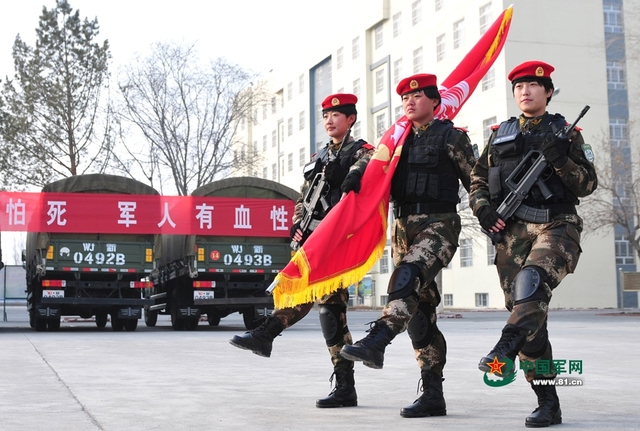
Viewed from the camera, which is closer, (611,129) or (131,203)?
(131,203)

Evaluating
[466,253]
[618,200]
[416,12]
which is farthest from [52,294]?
[416,12]

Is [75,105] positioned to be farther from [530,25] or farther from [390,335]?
[390,335]

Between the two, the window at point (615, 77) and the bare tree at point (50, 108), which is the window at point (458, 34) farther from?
the bare tree at point (50, 108)

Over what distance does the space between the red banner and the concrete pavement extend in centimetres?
708

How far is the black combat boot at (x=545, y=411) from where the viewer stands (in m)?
5.58

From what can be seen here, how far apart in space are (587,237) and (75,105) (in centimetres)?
2356

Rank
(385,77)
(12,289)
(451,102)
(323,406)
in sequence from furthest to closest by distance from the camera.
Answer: (385,77), (12,289), (451,102), (323,406)

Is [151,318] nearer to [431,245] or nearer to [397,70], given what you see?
[431,245]

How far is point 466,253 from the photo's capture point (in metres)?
47.6

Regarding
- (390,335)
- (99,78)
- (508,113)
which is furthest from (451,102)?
(99,78)

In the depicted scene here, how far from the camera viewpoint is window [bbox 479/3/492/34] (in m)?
44.6

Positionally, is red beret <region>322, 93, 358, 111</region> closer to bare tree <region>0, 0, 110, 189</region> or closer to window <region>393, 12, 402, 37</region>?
bare tree <region>0, 0, 110, 189</region>

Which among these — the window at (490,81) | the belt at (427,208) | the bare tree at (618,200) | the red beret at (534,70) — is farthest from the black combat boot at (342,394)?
the window at (490,81)

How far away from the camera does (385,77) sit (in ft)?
182
